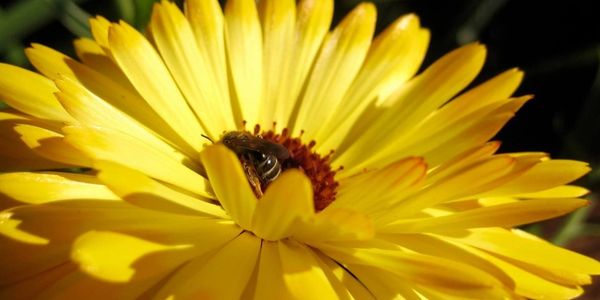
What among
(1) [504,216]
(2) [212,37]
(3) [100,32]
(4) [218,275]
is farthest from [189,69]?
(1) [504,216]

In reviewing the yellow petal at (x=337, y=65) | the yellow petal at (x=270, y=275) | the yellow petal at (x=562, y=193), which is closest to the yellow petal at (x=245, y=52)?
the yellow petal at (x=337, y=65)

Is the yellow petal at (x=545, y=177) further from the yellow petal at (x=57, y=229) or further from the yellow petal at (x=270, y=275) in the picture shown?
the yellow petal at (x=57, y=229)

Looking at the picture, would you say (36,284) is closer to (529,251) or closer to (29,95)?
(29,95)

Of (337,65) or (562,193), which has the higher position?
(337,65)

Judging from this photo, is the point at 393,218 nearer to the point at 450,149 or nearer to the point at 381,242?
the point at 381,242

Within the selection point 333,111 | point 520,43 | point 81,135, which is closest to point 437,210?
point 333,111

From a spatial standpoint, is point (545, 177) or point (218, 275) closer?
point (218, 275)

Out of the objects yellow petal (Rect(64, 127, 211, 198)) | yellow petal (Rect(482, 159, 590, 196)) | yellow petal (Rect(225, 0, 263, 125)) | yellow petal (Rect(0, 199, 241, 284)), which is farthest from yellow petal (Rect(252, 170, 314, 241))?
yellow petal (Rect(225, 0, 263, 125))

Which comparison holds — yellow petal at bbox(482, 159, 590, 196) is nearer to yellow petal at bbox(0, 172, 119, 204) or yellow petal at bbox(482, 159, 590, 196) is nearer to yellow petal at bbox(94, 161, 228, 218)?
yellow petal at bbox(94, 161, 228, 218)
